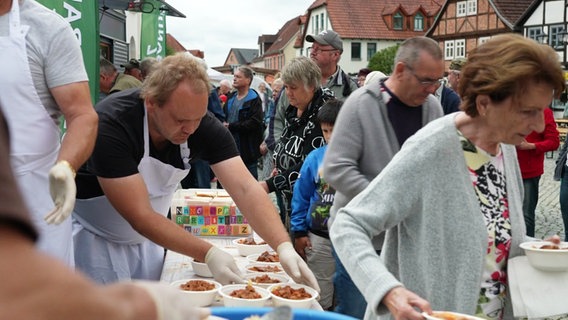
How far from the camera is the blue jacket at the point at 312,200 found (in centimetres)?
358

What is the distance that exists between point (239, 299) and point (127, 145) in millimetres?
753

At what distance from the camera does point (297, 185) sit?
148 inches

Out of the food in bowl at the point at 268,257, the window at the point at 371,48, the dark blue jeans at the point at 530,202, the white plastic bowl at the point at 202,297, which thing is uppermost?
the window at the point at 371,48

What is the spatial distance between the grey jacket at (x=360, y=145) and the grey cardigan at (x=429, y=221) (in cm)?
96

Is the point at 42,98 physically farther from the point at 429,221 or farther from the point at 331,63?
the point at 331,63

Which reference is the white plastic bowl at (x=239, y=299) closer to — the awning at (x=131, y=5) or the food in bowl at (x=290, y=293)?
the food in bowl at (x=290, y=293)

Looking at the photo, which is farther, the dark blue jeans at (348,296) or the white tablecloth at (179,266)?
the dark blue jeans at (348,296)

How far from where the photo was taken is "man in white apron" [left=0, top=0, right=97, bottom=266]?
7.22 ft

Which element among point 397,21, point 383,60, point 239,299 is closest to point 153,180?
point 239,299

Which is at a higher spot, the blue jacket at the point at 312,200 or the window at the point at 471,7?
the window at the point at 471,7

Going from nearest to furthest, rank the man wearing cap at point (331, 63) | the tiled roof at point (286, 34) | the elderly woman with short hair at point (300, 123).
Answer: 1. the elderly woman with short hair at point (300, 123)
2. the man wearing cap at point (331, 63)
3. the tiled roof at point (286, 34)

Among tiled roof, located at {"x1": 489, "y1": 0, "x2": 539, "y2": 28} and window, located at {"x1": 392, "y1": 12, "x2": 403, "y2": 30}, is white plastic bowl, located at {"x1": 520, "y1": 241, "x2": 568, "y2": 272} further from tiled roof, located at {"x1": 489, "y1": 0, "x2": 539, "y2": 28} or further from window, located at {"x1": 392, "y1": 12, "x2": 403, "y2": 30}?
window, located at {"x1": 392, "y1": 12, "x2": 403, "y2": 30}

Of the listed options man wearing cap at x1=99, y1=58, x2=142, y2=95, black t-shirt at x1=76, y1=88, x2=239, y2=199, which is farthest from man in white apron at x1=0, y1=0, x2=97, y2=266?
man wearing cap at x1=99, y1=58, x2=142, y2=95

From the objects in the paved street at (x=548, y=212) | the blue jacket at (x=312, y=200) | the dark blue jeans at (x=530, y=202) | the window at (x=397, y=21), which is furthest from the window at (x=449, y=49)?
the blue jacket at (x=312, y=200)
